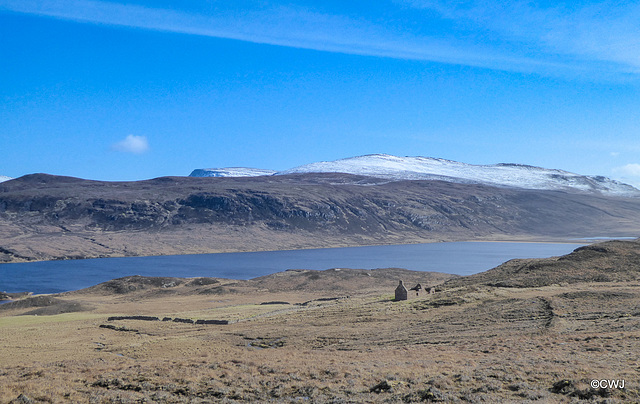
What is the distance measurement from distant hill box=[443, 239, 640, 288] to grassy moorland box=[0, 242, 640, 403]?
25cm

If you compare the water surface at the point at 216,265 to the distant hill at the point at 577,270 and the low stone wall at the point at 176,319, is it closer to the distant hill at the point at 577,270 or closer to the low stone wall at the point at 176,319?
the low stone wall at the point at 176,319

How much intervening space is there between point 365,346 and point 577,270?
34.2 m

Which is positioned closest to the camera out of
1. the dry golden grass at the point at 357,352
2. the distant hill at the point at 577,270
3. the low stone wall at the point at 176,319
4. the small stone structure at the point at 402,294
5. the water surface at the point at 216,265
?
the dry golden grass at the point at 357,352

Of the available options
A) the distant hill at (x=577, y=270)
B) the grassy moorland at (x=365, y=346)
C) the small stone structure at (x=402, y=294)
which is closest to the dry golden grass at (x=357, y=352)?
the grassy moorland at (x=365, y=346)

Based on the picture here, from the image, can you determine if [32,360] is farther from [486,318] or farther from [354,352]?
[486,318]

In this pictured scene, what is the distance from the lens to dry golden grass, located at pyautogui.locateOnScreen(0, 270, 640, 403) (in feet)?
68.1

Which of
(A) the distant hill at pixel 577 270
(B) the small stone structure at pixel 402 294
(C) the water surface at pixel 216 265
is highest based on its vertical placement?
(A) the distant hill at pixel 577 270

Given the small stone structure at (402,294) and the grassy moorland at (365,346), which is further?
the small stone structure at (402,294)

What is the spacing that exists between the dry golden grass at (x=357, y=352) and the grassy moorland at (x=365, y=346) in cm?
9

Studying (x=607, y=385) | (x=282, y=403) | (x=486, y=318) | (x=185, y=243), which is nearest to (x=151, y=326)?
(x=486, y=318)

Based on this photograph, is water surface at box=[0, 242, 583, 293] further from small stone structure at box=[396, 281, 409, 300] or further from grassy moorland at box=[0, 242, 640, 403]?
small stone structure at box=[396, 281, 409, 300]

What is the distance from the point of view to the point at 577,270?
193 ft

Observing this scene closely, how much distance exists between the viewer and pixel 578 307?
41.2 metres

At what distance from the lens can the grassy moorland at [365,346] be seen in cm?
2084
